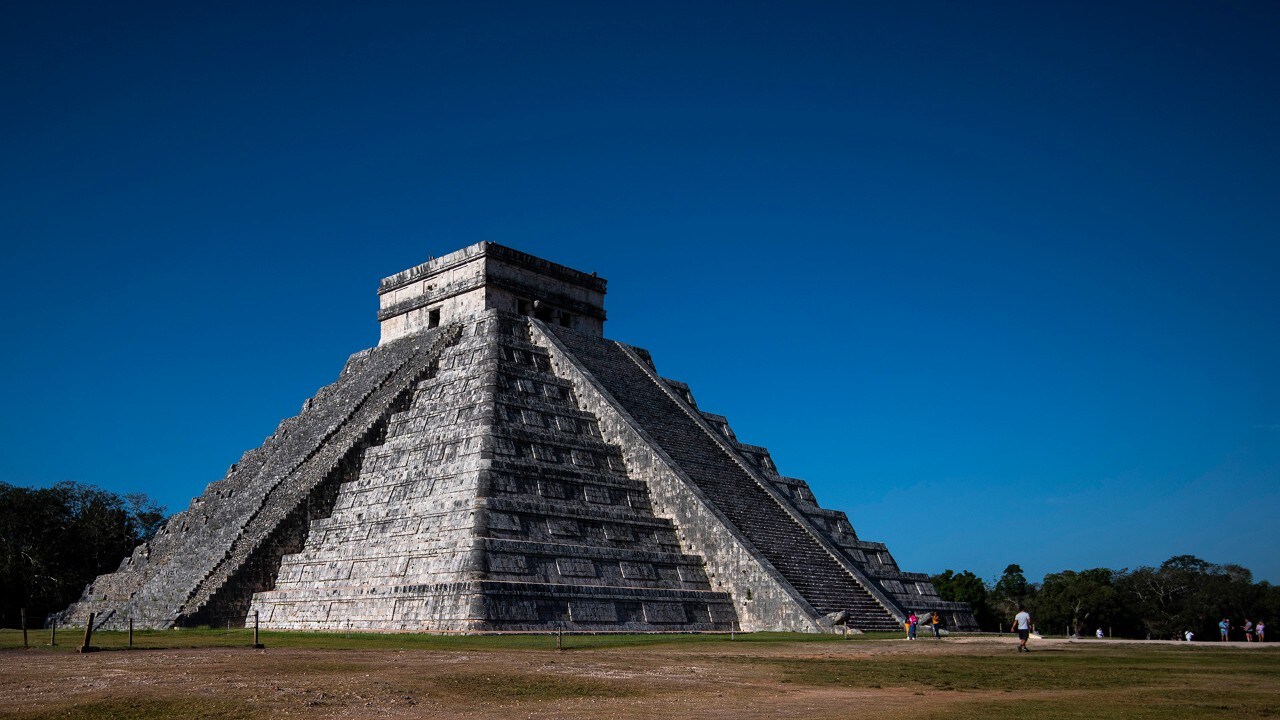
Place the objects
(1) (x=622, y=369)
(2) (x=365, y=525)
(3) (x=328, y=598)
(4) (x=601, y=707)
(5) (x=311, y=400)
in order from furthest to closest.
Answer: (5) (x=311, y=400) < (1) (x=622, y=369) < (2) (x=365, y=525) < (3) (x=328, y=598) < (4) (x=601, y=707)

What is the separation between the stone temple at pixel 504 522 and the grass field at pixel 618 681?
10.5 feet

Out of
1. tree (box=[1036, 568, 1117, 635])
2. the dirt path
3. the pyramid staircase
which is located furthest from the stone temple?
tree (box=[1036, 568, 1117, 635])

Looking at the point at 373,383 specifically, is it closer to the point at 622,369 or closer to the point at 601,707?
the point at 622,369

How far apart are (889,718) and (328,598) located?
551 inches

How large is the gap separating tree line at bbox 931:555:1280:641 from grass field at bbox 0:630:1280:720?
30.9m

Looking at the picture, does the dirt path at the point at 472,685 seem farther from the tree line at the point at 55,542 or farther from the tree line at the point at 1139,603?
the tree line at the point at 1139,603

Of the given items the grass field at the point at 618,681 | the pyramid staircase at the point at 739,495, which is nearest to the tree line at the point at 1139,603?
the pyramid staircase at the point at 739,495

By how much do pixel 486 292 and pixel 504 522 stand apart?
34.6 feet

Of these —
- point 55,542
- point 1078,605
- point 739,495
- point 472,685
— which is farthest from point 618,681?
point 1078,605

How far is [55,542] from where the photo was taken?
3578cm

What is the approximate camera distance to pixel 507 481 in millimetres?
19922

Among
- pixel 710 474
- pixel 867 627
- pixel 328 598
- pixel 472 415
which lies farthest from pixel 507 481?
pixel 867 627

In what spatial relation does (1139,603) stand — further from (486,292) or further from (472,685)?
(472,685)

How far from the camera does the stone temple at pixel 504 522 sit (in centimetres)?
1861
